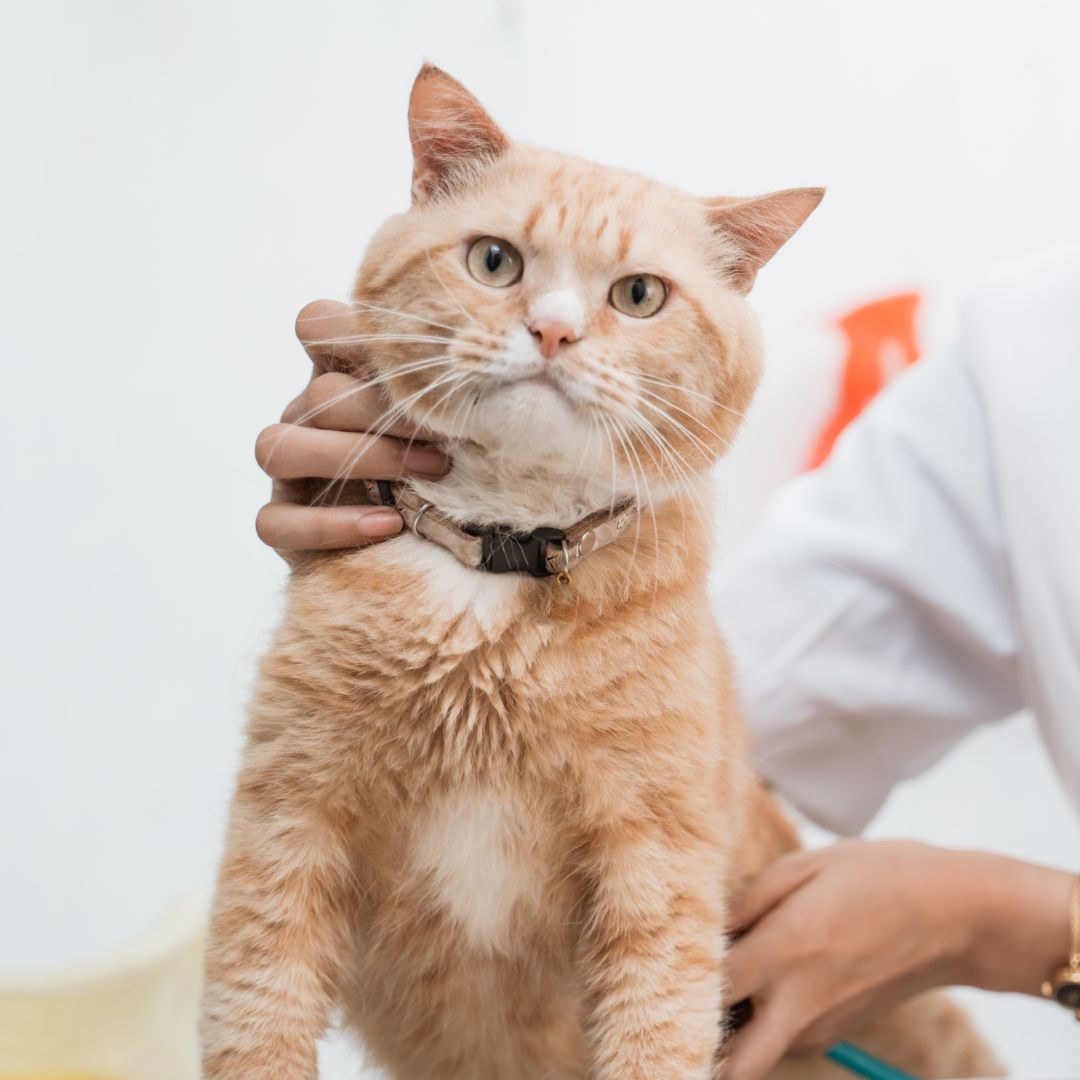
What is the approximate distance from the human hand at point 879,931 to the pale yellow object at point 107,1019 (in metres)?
0.69

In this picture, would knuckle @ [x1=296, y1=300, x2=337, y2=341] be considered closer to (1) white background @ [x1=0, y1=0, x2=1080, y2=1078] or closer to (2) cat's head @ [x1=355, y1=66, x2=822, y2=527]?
(2) cat's head @ [x1=355, y1=66, x2=822, y2=527]

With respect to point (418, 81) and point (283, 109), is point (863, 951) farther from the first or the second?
point (283, 109)

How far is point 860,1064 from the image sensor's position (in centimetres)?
96

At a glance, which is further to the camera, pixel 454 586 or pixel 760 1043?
pixel 760 1043

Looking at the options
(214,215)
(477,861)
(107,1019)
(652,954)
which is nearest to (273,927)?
(477,861)

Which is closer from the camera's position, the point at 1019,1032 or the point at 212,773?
the point at 212,773

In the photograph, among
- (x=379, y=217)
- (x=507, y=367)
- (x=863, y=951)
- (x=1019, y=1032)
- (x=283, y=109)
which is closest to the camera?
(x=507, y=367)

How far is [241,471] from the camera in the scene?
1.42m

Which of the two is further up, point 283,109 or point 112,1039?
point 283,109

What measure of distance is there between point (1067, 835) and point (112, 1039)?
1685mm

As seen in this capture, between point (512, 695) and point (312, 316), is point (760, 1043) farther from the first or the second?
point (312, 316)

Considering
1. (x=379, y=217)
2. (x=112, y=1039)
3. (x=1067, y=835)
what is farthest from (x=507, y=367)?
(x=1067, y=835)

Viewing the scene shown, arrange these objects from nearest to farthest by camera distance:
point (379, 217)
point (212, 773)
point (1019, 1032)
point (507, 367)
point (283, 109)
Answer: point (507, 367), point (379, 217), point (283, 109), point (212, 773), point (1019, 1032)

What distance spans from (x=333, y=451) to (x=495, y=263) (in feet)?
0.58
